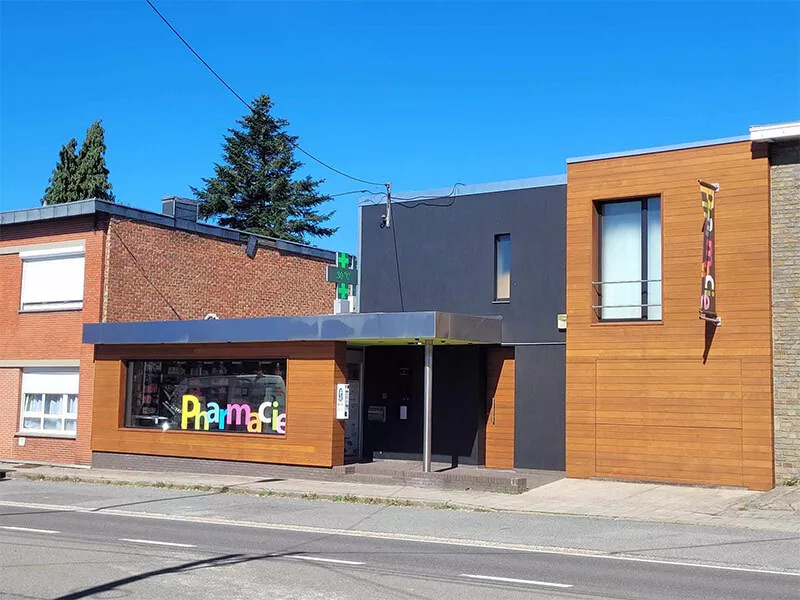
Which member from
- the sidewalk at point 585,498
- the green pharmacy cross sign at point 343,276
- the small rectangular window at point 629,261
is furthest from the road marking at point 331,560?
the green pharmacy cross sign at point 343,276

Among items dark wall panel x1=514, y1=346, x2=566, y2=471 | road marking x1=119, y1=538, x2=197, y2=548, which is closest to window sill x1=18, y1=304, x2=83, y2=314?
dark wall panel x1=514, y1=346, x2=566, y2=471

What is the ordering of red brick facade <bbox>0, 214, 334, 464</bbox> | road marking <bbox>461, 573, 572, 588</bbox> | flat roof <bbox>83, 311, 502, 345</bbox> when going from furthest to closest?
red brick facade <bbox>0, 214, 334, 464</bbox>
flat roof <bbox>83, 311, 502, 345</bbox>
road marking <bbox>461, 573, 572, 588</bbox>

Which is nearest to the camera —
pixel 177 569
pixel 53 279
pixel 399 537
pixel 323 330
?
pixel 177 569

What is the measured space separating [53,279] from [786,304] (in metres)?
19.0

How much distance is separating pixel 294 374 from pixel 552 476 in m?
6.14

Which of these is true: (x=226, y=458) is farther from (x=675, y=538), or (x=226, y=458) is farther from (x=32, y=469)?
(x=675, y=538)

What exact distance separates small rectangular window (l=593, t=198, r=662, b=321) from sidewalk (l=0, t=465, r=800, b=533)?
3552mm

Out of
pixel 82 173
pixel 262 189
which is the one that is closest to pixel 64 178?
pixel 82 173

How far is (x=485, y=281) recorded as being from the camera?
21.7 meters

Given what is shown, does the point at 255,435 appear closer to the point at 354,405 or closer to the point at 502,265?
the point at 354,405

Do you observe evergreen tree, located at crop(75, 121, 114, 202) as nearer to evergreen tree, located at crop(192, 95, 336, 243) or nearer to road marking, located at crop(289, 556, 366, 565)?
evergreen tree, located at crop(192, 95, 336, 243)

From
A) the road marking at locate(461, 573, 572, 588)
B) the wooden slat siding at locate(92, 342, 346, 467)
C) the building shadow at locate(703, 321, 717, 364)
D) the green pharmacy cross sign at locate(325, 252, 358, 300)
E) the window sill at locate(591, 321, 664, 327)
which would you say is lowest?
the road marking at locate(461, 573, 572, 588)

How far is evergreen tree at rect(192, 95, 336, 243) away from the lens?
53.7m

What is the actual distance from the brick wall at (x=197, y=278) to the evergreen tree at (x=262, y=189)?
2171 centimetres
